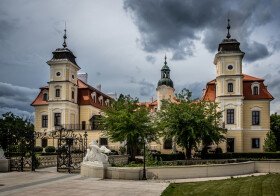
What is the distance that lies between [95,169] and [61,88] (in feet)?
107

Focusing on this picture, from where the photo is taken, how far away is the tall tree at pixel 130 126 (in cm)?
3512

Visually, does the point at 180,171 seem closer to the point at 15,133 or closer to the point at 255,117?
the point at 15,133

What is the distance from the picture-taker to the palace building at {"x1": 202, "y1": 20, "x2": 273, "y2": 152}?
4734 cm

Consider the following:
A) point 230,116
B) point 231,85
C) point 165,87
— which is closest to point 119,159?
point 230,116

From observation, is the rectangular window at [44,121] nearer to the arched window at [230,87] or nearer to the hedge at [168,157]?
the hedge at [168,157]

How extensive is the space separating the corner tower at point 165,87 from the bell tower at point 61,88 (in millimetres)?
13374

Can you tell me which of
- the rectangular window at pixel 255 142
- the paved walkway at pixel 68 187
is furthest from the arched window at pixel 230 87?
the paved walkway at pixel 68 187

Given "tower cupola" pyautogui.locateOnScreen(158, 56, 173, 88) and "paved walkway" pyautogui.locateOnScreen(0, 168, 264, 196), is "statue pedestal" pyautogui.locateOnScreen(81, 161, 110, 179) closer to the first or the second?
"paved walkway" pyautogui.locateOnScreen(0, 168, 264, 196)

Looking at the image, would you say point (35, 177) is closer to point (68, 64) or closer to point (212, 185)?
point (212, 185)

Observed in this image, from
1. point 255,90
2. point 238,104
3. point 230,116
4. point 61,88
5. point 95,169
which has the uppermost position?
point 61,88

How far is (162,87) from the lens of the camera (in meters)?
56.7

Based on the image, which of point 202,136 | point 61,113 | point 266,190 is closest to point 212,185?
point 266,190

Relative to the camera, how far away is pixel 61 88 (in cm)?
5288

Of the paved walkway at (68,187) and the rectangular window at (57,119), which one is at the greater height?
the rectangular window at (57,119)
